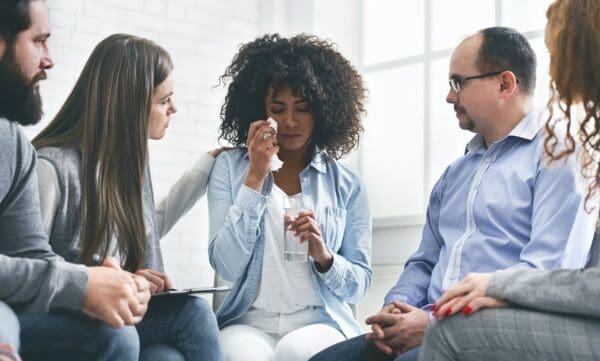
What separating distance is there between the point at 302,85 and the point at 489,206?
77cm

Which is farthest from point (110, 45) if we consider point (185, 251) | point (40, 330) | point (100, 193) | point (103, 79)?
point (185, 251)

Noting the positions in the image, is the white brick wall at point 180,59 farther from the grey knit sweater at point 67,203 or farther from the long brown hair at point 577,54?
the long brown hair at point 577,54

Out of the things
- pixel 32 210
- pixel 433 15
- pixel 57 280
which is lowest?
pixel 57 280

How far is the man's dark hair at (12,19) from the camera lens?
5.84 feet

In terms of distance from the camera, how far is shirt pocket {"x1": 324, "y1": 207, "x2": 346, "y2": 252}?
2686 mm

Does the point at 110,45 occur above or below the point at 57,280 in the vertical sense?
above

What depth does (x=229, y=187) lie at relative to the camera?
8.84 feet

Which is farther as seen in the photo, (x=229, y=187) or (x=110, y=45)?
(x=229, y=187)

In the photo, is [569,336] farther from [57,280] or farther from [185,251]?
[185,251]

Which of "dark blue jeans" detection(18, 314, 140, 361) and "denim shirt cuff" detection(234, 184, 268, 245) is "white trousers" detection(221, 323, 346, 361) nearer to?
"denim shirt cuff" detection(234, 184, 268, 245)

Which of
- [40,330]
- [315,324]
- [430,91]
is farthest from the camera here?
[430,91]

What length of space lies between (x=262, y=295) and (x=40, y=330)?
3.03 ft

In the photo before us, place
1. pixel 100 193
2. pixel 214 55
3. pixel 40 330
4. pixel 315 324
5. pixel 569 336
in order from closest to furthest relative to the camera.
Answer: pixel 569 336 < pixel 40 330 < pixel 100 193 < pixel 315 324 < pixel 214 55

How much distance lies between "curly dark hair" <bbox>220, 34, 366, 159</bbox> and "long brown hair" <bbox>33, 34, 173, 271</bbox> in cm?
47
